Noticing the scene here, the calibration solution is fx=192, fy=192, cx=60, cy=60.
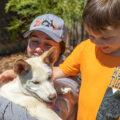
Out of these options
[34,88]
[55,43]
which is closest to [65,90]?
[34,88]

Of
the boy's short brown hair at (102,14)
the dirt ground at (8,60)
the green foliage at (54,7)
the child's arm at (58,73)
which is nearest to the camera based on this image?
the boy's short brown hair at (102,14)

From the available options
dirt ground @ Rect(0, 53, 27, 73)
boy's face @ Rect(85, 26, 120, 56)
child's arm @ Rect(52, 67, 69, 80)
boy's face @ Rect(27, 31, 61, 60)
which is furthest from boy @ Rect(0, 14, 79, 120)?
dirt ground @ Rect(0, 53, 27, 73)

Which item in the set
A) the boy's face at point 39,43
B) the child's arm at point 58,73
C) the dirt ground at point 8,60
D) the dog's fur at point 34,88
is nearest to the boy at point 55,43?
the boy's face at point 39,43

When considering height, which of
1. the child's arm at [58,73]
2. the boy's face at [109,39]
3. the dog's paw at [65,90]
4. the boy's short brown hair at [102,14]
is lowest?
the dog's paw at [65,90]

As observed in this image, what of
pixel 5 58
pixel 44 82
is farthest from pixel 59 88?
pixel 5 58

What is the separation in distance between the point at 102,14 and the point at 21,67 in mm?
1059

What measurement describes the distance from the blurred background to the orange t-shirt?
2.70 metres

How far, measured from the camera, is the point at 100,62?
2.02 meters

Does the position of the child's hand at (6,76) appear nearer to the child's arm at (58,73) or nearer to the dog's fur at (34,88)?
the dog's fur at (34,88)

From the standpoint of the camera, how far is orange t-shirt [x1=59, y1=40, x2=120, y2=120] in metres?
1.88

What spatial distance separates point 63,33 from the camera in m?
2.81

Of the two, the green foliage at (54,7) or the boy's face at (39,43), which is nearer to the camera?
the boy's face at (39,43)

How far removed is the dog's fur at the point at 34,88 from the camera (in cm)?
204

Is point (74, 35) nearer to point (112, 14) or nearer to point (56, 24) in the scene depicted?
point (56, 24)
